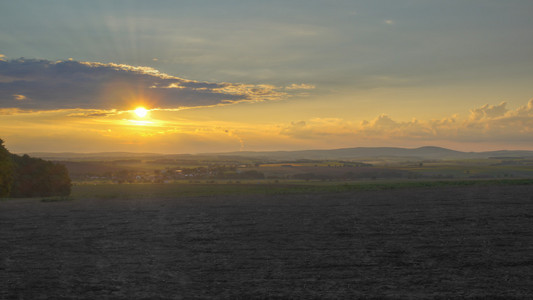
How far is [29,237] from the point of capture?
2142 cm

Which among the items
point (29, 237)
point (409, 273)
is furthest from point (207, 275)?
point (29, 237)

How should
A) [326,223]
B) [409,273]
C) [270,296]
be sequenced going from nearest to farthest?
[270,296]
[409,273]
[326,223]

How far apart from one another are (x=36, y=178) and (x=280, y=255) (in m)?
56.4

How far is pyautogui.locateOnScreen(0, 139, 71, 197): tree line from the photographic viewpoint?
194 feet

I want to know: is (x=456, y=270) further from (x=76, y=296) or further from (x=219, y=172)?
(x=219, y=172)

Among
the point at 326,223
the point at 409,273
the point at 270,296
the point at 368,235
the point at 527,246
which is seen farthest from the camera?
the point at 326,223

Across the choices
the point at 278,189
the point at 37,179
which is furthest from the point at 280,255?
the point at 37,179

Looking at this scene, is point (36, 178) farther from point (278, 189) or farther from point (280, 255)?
point (280, 255)

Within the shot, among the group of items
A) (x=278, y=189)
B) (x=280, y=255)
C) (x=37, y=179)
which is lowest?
(x=278, y=189)

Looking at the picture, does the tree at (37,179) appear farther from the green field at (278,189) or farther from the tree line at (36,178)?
the green field at (278,189)

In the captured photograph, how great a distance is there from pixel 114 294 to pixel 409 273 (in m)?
8.77

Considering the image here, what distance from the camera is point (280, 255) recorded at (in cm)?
1598

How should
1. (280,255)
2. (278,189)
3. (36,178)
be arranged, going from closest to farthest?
(280,255)
(36,178)
(278,189)

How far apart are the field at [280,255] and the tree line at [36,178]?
36.9 meters
